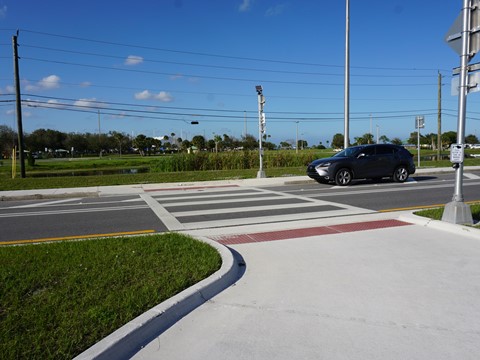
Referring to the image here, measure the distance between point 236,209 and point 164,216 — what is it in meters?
1.89

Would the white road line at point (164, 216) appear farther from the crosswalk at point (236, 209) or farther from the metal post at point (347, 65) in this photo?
the metal post at point (347, 65)

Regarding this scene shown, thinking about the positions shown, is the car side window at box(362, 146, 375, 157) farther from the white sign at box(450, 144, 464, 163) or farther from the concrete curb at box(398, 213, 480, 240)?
the white sign at box(450, 144, 464, 163)

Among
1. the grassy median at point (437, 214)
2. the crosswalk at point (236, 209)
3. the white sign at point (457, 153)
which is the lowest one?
the crosswalk at point (236, 209)

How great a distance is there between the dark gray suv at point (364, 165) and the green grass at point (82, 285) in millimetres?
10232

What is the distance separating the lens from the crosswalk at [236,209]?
8578mm

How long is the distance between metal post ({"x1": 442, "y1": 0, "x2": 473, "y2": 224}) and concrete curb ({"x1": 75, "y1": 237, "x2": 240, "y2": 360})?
15.7 ft

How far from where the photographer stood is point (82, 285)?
4.23 m

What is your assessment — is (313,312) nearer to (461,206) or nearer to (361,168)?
(461,206)

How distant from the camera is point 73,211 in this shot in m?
10.7

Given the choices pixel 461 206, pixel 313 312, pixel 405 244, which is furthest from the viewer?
pixel 461 206

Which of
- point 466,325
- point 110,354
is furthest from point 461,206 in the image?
point 110,354

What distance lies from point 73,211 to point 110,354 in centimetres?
858

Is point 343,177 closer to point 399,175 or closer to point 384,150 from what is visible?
point 384,150

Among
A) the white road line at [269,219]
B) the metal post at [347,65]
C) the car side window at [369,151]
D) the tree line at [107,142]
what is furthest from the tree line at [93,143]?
A: the white road line at [269,219]
